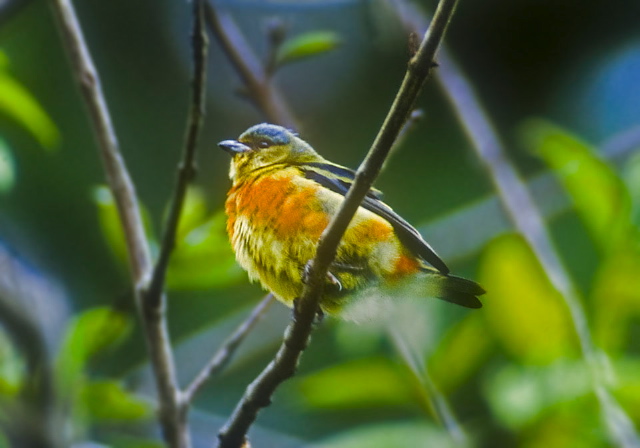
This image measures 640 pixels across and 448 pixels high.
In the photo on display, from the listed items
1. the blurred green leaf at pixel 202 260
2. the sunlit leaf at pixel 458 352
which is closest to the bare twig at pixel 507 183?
the sunlit leaf at pixel 458 352

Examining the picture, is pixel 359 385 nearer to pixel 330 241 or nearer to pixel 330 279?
pixel 330 279

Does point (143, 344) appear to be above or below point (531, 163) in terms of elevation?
below

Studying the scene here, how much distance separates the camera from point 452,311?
3.87ft

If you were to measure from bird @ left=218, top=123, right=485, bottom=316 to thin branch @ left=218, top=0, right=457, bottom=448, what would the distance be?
0.30 ft

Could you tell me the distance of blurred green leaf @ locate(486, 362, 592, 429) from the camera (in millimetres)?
896

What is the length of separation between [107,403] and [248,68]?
0.61m

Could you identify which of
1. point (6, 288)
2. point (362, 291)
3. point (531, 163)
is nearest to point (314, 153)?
point (362, 291)

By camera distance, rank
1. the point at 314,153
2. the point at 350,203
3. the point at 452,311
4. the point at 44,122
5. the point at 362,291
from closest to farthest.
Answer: the point at 350,203 → the point at 362,291 → the point at 314,153 → the point at 452,311 → the point at 44,122

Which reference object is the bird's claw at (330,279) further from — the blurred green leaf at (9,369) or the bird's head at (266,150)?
the blurred green leaf at (9,369)

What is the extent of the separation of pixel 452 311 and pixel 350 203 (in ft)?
1.94

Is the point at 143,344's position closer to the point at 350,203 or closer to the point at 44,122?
the point at 44,122

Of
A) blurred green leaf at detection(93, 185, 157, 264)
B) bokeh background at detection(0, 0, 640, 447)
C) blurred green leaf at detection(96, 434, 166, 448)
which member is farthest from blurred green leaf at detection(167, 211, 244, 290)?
blurred green leaf at detection(96, 434, 166, 448)

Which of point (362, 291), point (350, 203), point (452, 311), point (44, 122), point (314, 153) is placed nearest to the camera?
point (350, 203)

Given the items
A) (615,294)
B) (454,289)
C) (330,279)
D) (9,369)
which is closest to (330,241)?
(330,279)
